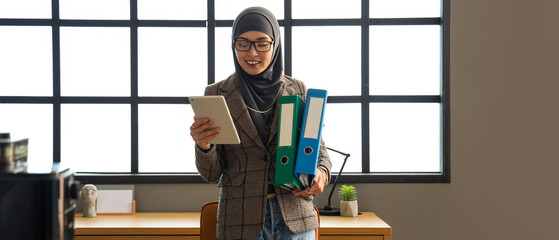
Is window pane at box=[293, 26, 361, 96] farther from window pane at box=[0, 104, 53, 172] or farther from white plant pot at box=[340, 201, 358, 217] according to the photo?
window pane at box=[0, 104, 53, 172]

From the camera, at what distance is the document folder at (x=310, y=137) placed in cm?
180

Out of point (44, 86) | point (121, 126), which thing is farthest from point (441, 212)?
point (44, 86)

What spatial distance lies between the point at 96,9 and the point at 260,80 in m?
1.83

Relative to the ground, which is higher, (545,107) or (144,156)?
(545,107)

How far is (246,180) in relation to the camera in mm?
1846

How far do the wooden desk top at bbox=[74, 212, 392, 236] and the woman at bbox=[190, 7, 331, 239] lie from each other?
0.86 meters

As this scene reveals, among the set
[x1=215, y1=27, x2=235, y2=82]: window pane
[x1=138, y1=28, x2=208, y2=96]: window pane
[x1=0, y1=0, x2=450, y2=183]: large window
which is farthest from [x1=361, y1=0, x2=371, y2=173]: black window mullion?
[x1=138, y1=28, x2=208, y2=96]: window pane

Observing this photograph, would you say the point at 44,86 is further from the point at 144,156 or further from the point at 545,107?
the point at 545,107

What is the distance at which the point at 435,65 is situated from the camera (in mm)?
3377

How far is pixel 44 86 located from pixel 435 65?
2334 millimetres

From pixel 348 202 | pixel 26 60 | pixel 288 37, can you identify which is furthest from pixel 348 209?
pixel 26 60

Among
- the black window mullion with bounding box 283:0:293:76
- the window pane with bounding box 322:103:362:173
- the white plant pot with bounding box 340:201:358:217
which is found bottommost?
the white plant pot with bounding box 340:201:358:217

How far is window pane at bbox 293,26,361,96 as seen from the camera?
3385 mm

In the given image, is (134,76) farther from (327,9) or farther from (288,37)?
(327,9)
